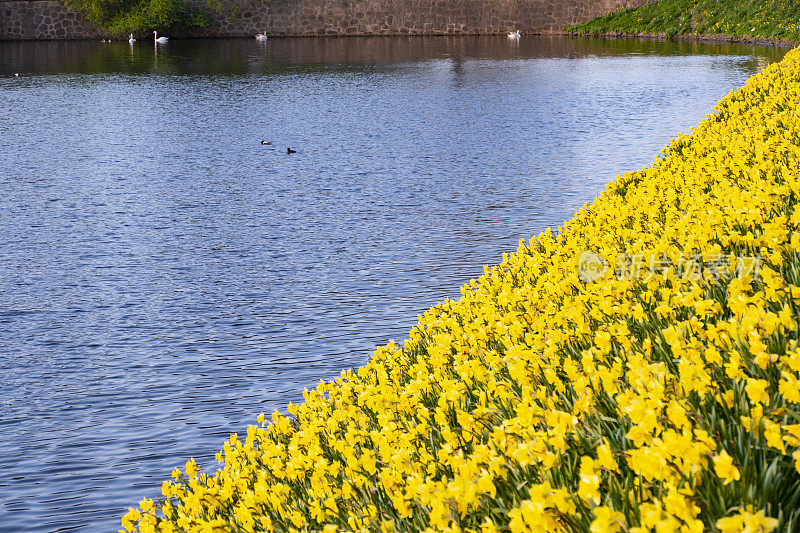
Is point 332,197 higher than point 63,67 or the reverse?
the reverse

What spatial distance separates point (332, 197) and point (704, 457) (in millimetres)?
11722

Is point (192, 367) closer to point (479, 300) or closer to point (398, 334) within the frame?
point (398, 334)

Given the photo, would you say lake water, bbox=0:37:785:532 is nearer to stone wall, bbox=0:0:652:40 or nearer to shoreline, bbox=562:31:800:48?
shoreline, bbox=562:31:800:48

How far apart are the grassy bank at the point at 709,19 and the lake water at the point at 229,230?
10.6 m

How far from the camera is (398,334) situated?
334 inches

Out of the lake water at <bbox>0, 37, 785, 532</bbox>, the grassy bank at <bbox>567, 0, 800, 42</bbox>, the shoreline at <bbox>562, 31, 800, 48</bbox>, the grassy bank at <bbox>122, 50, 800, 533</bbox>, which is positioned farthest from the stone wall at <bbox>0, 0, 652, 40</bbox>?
the grassy bank at <bbox>122, 50, 800, 533</bbox>

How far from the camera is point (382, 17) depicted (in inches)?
2162

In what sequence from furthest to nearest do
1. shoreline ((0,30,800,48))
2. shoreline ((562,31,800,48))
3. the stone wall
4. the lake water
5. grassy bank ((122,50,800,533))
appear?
the stone wall, shoreline ((0,30,800,48)), shoreline ((562,31,800,48)), the lake water, grassy bank ((122,50,800,533))

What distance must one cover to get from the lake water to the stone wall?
2591 centimetres

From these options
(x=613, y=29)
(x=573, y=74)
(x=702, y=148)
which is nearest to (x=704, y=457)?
(x=702, y=148)

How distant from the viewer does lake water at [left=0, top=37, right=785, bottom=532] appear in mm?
7008

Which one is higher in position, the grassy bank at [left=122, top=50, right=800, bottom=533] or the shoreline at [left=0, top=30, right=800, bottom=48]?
the shoreline at [left=0, top=30, right=800, bottom=48]

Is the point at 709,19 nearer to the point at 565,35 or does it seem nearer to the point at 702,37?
the point at 702,37

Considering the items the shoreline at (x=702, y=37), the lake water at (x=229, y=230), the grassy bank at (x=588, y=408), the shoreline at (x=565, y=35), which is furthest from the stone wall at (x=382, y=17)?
the grassy bank at (x=588, y=408)
